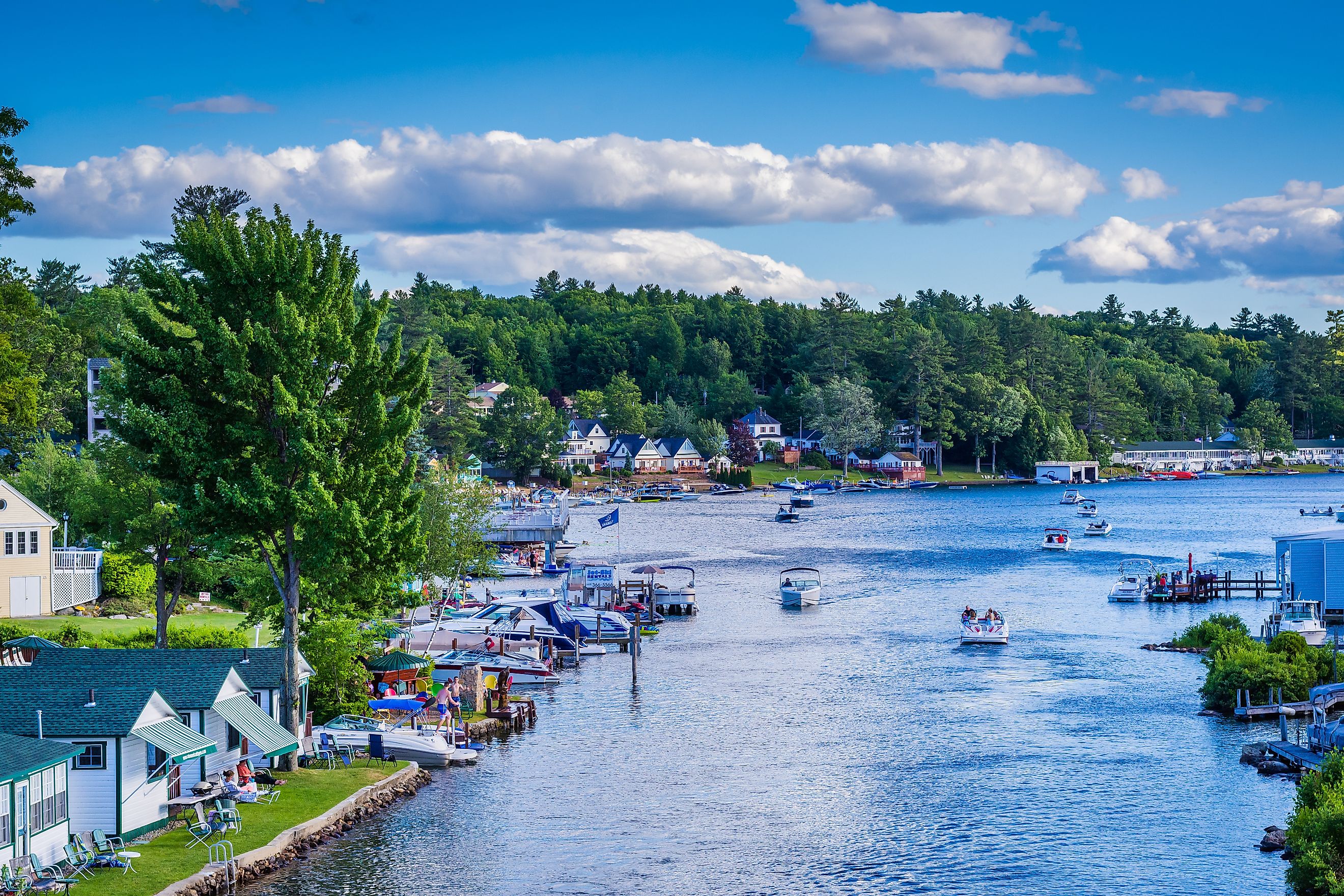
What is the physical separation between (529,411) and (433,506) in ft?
400

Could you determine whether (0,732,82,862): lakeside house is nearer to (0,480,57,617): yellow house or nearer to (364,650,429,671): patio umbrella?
(364,650,429,671): patio umbrella

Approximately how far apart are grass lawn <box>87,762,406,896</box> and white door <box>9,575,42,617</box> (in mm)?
26724

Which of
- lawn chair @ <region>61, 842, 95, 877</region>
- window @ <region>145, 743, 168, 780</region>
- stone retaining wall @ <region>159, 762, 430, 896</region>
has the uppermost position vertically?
window @ <region>145, 743, 168, 780</region>

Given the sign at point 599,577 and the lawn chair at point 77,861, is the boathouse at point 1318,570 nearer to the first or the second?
the sign at point 599,577

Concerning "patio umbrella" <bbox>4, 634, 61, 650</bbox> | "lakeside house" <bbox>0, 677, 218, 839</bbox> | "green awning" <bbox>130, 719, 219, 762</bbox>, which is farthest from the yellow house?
"green awning" <bbox>130, 719, 219, 762</bbox>

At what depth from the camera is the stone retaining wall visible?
26.4m

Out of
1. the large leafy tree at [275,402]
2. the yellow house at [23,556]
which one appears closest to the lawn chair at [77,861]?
the large leafy tree at [275,402]

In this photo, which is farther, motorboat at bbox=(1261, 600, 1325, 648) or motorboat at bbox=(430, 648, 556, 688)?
motorboat at bbox=(1261, 600, 1325, 648)

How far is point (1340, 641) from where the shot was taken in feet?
189

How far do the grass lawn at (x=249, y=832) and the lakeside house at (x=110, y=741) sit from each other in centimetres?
88

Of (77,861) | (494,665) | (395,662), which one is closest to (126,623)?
(494,665)

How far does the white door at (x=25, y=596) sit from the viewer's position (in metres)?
56.2

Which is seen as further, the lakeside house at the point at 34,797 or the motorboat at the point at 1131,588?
the motorboat at the point at 1131,588

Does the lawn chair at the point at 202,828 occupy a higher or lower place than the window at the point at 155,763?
lower
